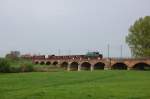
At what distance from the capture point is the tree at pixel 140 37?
80.1 m

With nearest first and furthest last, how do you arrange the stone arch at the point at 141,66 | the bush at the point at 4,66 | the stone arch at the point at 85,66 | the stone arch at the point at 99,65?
1. the bush at the point at 4,66
2. the stone arch at the point at 141,66
3. the stone arch at the point at 99,65
4. the stone arch at the point at 85,66

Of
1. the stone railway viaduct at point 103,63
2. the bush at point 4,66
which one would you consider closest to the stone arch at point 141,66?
the stone railway viaduct at point 103,63

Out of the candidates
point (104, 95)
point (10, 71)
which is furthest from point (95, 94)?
point (10, 71)

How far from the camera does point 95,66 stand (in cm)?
9488

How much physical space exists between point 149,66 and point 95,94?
188 ft

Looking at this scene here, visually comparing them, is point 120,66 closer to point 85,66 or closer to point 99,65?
point 99,65

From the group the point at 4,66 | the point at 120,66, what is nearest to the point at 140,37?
the point at 120,66

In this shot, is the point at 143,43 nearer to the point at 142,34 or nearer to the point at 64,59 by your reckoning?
the point at 142,34

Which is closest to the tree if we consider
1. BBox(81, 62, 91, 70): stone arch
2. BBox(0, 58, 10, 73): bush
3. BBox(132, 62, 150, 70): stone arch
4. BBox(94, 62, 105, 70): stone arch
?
BBox(132, 62, 150, 70): stone arch

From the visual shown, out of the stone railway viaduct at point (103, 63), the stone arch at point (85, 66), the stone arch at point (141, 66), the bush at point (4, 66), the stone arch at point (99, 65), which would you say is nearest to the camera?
the bush at point (4, 66)

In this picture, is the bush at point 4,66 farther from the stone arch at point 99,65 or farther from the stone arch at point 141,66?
the stone arch at point 99,65

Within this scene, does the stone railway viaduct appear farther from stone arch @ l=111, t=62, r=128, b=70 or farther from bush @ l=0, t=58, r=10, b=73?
bush @ l=0, t=58, r=10, b=73

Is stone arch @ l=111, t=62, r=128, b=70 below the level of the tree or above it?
below

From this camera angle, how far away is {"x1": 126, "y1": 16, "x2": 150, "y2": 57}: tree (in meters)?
80.1
